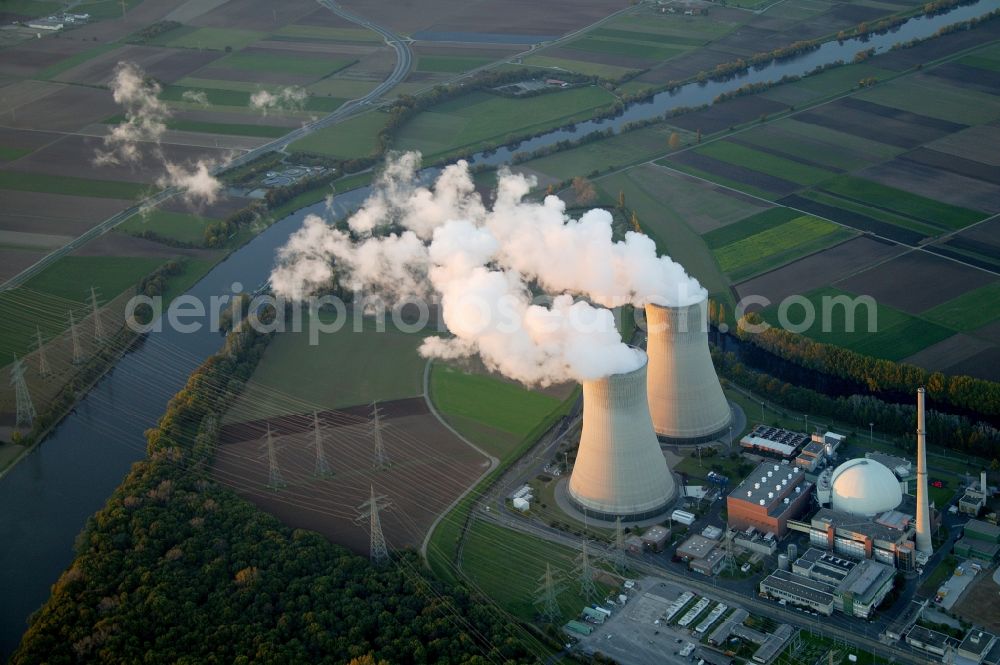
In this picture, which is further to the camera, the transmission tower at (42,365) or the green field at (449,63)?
the green field at (449,63)

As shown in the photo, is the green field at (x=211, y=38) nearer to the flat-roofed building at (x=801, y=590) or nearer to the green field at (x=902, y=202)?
the green field at (x=902, y=202)

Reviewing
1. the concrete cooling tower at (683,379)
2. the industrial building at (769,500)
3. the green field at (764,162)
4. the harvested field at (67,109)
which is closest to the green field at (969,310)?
the concrete cooling tower at (683,379)

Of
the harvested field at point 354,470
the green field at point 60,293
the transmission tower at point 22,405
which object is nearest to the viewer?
the harvested field at point 354,470

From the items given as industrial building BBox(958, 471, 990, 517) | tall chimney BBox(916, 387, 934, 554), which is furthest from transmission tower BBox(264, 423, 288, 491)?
industrial building BBox(958, 471, 990, 517)

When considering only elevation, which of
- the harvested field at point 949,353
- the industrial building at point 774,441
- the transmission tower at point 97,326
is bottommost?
the industrial building at point 774,441

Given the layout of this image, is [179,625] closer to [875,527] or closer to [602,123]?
[875,527]

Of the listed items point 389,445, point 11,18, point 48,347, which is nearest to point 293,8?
point 11,18
